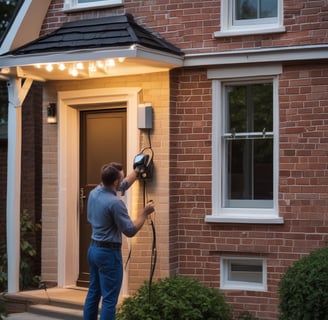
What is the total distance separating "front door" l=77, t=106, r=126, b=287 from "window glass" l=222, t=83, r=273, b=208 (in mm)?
1418

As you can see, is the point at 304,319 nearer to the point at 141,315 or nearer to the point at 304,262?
the point at 304,262

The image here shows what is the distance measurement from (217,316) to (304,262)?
1.19m

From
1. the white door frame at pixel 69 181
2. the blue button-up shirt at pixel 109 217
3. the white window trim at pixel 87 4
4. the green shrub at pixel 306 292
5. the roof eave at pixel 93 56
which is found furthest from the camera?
the white door frame at pixel 69 181

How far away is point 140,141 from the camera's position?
8.86 m

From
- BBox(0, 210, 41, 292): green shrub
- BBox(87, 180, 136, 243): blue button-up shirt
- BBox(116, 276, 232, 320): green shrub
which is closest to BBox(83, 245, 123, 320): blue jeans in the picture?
BBox(87, 180, 136, 243): blue button-up shirt

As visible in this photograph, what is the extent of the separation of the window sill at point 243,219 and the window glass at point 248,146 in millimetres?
222

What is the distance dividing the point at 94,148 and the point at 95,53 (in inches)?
68.2

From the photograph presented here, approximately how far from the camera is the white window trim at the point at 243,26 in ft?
27.5

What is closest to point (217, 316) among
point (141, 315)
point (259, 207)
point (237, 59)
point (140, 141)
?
point (141, 315)

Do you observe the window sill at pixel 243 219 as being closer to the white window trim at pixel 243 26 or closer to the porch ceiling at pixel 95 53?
the porch ceiling at pixel 95 53

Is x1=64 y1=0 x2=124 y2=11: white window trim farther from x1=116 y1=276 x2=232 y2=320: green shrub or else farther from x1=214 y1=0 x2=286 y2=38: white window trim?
x1=116 y1=276 x2=232 y2=320: green shrub

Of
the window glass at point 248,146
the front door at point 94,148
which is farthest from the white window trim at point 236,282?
the front door at point 94,148

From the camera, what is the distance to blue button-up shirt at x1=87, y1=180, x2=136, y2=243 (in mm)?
6820

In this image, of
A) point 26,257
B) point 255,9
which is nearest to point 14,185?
point 26,257
